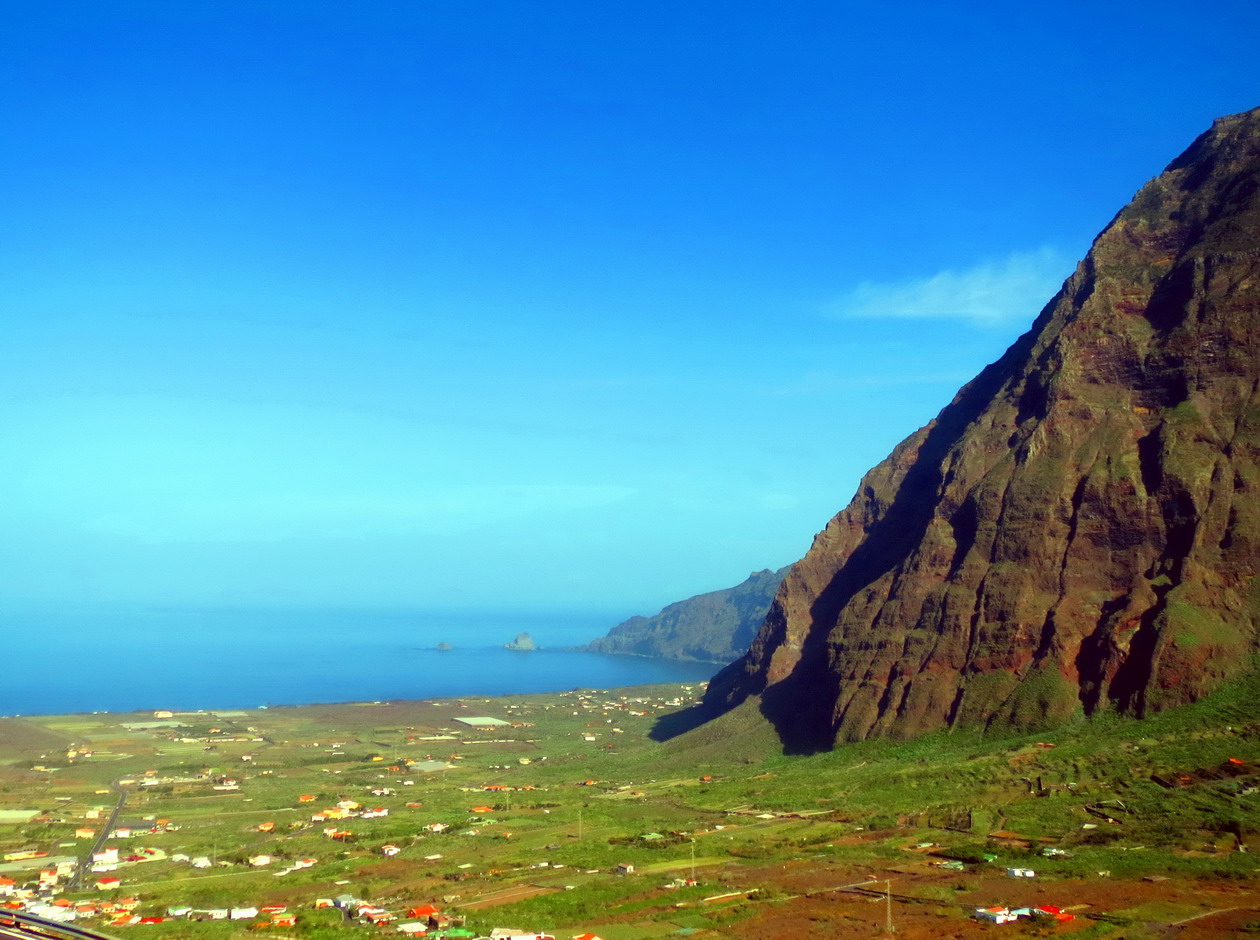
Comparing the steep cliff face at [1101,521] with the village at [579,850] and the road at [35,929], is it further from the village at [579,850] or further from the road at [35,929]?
the road at [35,929]

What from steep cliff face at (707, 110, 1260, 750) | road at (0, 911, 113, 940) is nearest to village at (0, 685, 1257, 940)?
road at (0, 911, 113, 940)

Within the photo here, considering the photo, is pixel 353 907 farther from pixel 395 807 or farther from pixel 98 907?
pixel 395 807

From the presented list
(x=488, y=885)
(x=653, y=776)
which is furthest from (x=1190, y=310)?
(x=488, y=885)

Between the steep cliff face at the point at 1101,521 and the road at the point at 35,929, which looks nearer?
the road at the point at 35,929

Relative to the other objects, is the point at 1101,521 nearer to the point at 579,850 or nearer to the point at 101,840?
the point at 579,850

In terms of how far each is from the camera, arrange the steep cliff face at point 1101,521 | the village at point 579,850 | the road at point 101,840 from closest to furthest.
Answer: the village at point 579,850
the road at point 101,840
the steep cliff face at point 1101,521

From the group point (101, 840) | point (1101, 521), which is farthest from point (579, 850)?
point (1101, 521)

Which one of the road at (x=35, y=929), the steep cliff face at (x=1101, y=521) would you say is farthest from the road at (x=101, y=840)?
the steep cliff face at (x=1101, y=521)
